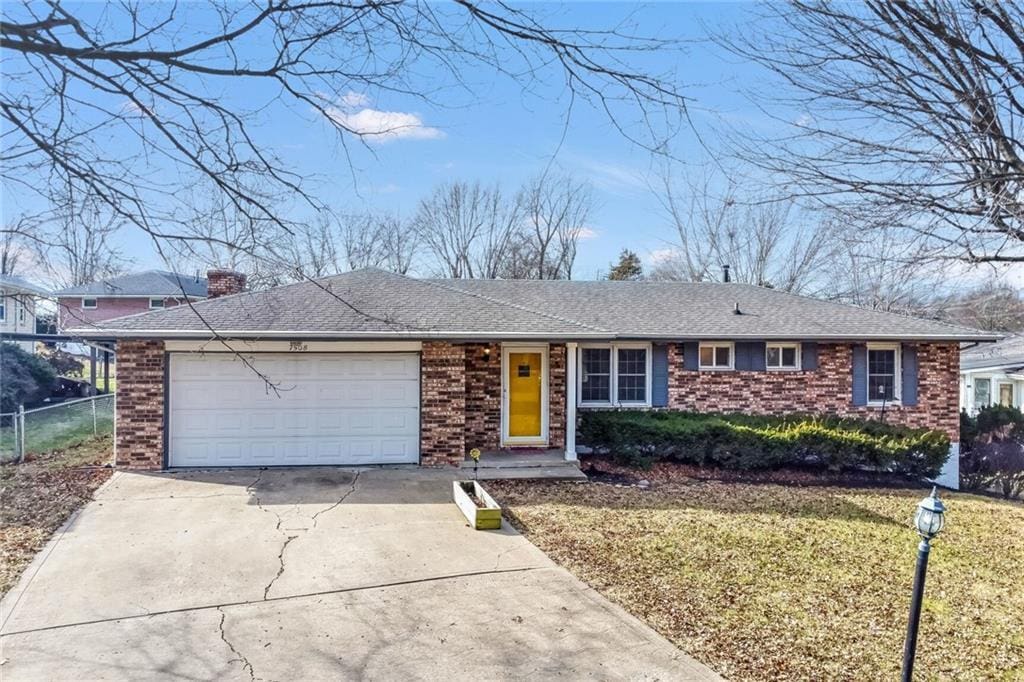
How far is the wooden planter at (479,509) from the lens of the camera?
752cm

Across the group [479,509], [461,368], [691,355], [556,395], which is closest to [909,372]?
[691,355]

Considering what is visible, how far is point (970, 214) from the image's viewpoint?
4.38m

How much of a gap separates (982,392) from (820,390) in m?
13.7

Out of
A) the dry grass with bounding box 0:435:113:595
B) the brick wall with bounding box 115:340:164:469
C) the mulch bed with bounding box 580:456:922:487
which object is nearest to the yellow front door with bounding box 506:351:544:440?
the mulch bed with bounding box 580:456:922:487

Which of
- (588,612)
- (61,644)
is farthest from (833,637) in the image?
(61,644)

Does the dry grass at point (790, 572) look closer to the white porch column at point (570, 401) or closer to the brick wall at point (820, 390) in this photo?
the white porch column at point (570, 401)

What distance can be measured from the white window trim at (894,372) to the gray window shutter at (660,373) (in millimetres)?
4539

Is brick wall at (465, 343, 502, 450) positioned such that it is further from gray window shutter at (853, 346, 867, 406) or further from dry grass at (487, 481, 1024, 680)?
gray window shutter at (853, 346, 867, 406)

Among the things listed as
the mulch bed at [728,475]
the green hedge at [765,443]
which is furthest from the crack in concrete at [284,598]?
the green hedge at [765,443]

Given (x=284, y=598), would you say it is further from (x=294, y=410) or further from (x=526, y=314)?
(x=526, y=314)

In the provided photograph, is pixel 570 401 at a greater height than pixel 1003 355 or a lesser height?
→ lesser

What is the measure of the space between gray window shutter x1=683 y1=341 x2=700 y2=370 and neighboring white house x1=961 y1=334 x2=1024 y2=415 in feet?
31.1

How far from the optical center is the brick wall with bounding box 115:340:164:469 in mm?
10453

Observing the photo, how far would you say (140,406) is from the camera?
34.4 feet
